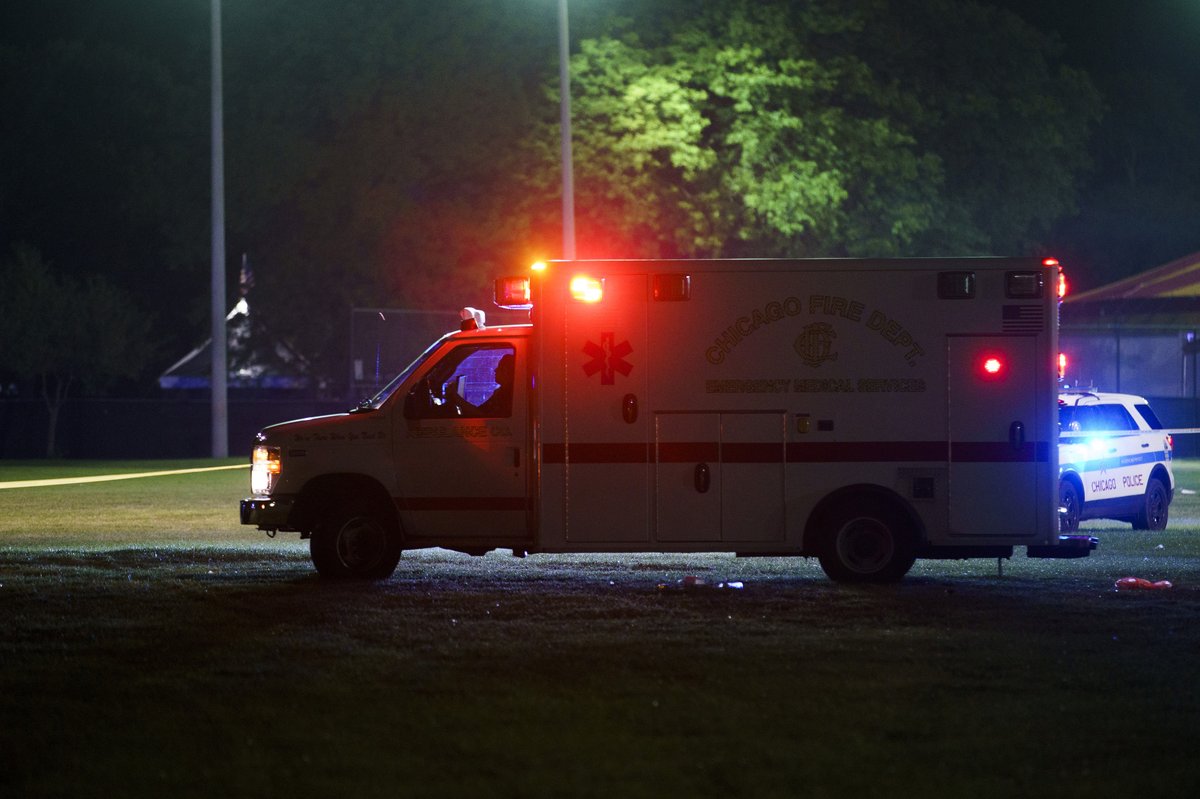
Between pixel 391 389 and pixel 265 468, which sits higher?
pixel 391 389

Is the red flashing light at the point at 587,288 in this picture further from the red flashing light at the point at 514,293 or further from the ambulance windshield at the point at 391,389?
the ambulance windshield at the point at 391,389

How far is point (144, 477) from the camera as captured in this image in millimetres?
33312

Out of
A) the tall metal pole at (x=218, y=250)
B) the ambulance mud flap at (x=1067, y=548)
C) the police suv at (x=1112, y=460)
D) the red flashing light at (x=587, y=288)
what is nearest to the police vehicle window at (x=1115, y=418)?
the police suv at (x=1112, y=460)

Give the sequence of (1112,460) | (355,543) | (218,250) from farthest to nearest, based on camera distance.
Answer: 1. (218,250)
2. (1112,460)
3. (355,543)

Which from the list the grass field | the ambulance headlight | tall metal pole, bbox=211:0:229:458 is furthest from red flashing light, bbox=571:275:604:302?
tall metal pole, bbox=211:0:229:458

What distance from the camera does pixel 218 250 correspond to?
126 ft

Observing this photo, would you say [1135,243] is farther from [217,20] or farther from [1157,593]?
[1157,593]

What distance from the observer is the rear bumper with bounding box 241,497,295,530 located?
46.3 ft

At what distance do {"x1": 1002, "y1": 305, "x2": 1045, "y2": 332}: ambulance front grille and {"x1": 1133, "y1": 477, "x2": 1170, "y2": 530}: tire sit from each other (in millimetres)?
7748

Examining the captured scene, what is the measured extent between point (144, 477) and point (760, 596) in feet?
73.5

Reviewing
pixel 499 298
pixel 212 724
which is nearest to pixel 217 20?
pixel 499 298

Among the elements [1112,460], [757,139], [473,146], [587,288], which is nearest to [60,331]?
[473,146]

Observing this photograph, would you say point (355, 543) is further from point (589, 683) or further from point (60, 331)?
point (60, 331)

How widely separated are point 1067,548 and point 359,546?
5465mm
